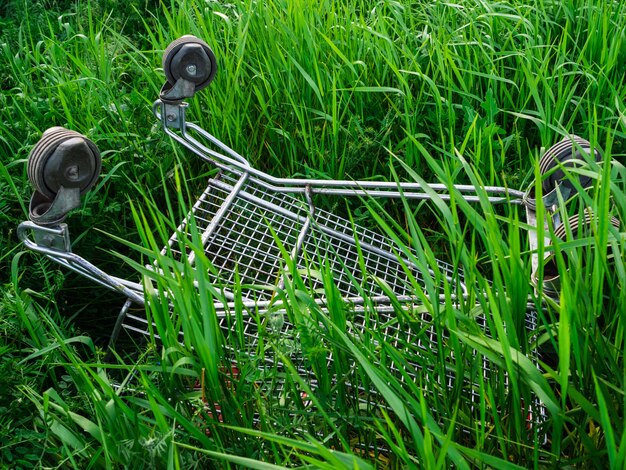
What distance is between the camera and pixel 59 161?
1994 mm

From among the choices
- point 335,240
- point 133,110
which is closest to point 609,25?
point 335,240

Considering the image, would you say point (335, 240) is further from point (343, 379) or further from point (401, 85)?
point (343, 379)

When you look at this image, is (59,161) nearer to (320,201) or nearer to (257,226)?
(257,226)

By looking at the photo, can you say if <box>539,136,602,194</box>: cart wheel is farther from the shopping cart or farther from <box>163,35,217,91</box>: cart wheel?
<box>163,35,217,91</box>: cart wheel

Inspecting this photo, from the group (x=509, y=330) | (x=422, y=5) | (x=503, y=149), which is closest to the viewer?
(x=509, y=330)

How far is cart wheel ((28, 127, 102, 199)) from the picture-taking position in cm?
199

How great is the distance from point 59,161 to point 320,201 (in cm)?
119

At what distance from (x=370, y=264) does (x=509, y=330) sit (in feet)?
3.49

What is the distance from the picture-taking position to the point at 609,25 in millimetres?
3420

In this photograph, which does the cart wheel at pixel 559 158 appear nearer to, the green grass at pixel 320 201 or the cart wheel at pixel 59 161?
the green grass at pixel 320 201

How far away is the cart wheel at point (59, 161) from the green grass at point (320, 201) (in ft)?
0.74

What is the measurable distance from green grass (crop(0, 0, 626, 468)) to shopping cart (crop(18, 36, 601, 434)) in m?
0.08

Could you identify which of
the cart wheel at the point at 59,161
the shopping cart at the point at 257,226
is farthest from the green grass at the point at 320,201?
the cart wheel at the point at 59,161

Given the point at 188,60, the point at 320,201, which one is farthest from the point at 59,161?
the point at 320,201
